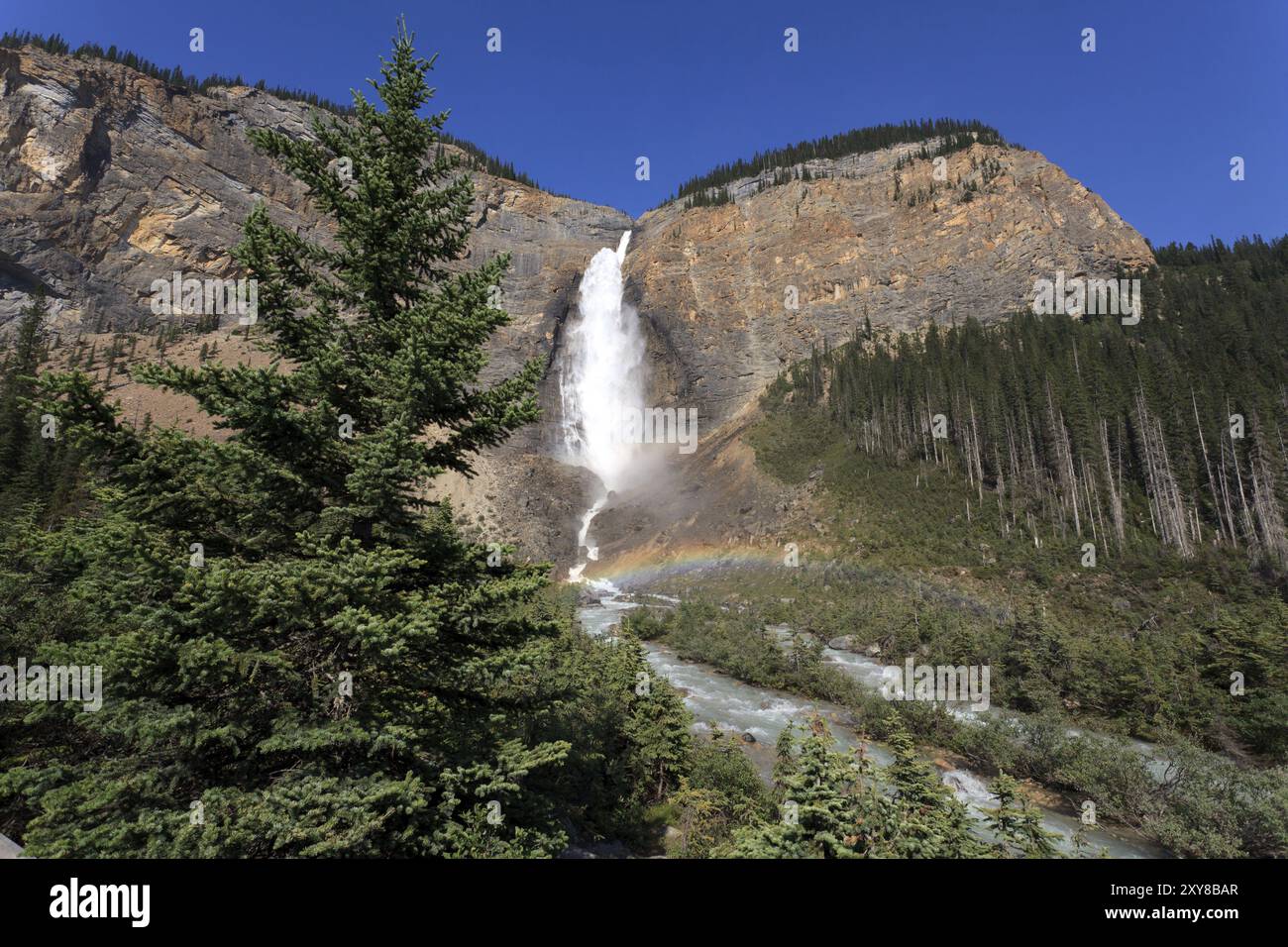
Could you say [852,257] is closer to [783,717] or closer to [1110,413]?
[1110,413]

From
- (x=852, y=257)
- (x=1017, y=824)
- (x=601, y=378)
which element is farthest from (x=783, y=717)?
(x=852, y=257)

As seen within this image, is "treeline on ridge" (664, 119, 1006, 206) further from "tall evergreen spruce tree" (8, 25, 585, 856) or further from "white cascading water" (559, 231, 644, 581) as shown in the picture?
"tall evergreen spruce tree" (8, 25, 585, 856)

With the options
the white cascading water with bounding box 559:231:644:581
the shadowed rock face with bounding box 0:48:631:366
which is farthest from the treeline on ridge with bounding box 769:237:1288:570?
the shadowed rock face with bounding box 0:48:631:366

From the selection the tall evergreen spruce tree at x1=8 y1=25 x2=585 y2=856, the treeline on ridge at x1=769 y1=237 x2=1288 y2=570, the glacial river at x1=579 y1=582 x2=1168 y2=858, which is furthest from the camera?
the treeline on ridge at x1=769 y1=237 x2=1288 y2=570

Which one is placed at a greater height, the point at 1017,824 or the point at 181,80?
the point at 181,80

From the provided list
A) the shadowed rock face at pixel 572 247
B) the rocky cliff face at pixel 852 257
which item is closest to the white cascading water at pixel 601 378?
the shadowed rock face at pixel 572 247
